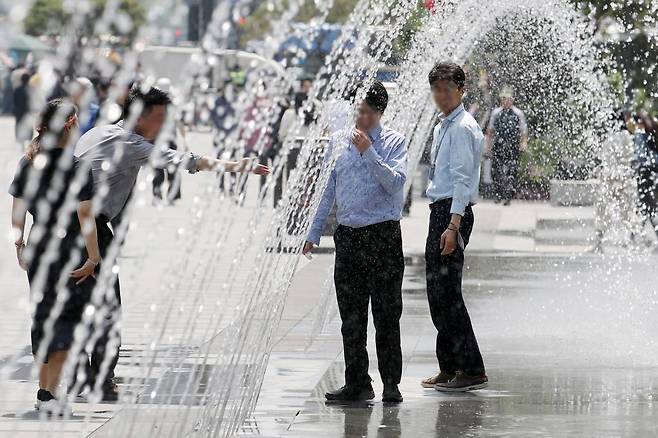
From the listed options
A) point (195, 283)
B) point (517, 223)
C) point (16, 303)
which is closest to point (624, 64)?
point (517, 223)

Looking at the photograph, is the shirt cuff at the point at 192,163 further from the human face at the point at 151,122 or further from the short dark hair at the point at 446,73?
the short dark hair at the point at 446,73

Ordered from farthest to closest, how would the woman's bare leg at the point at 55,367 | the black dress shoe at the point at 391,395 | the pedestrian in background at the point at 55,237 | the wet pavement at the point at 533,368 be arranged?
the black dress shoe at the point at 391,395
the woman's bare leg at the point at 55,367
the pedestrian in background at the point at 55,237
the wet pavement at the point at 533,368

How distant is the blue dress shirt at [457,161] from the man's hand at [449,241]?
0.35 feet

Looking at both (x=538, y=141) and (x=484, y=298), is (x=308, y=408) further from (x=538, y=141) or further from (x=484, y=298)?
(x=538, y=141)

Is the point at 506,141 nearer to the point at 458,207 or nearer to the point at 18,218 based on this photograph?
the point at 458,207

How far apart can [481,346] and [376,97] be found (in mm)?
2601

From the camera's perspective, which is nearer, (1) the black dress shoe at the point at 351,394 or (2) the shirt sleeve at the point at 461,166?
(1) the black dress shoe at the point at 351,394

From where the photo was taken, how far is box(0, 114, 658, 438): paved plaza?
772cm

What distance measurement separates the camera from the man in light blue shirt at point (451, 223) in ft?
27.8

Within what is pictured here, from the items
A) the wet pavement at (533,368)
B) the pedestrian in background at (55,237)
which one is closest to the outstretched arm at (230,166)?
the pedestrian in background at (55,237)

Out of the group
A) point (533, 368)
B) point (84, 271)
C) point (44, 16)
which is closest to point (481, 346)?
point (533, 368)

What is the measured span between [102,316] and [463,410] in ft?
6.10

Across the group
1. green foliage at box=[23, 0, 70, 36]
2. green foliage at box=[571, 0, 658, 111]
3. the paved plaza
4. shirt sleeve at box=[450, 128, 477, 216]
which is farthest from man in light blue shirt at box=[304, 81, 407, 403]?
green foliage at box=[23, 0, 70, 36]

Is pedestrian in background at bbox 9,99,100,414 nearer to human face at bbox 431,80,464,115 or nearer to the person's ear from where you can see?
the person's ear
